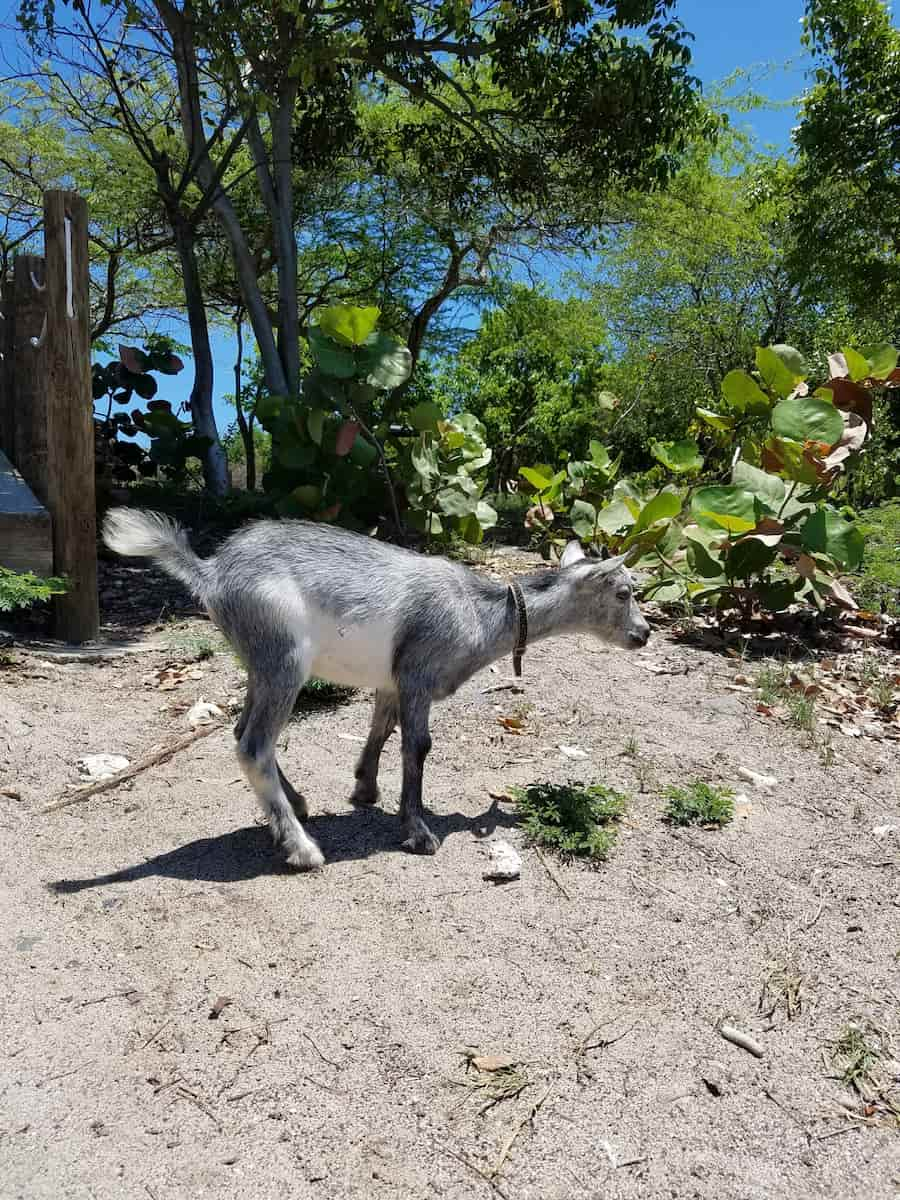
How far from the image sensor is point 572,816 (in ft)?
14.5

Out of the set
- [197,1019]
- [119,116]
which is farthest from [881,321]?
[197,1019]

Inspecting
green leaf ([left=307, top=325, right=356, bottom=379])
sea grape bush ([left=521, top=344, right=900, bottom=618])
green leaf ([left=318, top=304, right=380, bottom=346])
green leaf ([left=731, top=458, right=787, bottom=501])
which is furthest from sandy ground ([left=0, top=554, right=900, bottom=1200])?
green leaf ([left=318, top=304, right=380, bottom=346])

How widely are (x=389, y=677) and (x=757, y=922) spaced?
177 centimetres

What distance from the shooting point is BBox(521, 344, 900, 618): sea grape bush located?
273 inches

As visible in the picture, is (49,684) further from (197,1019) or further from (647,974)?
(647,974)

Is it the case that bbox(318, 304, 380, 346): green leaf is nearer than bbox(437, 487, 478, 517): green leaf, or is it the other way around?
bbox(318, 304, 380, 346): green leaf

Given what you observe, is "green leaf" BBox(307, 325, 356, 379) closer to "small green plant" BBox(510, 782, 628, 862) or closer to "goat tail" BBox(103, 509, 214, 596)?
"goat tail" BBox(103, 509, 214, 596)

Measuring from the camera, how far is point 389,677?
4.33 m

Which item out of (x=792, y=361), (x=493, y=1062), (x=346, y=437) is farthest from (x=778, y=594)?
(x=493, y=1062)

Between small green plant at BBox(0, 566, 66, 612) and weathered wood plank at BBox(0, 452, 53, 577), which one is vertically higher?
weathered wood plank at BBox(0, 452, 53, 577)

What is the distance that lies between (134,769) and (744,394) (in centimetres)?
505

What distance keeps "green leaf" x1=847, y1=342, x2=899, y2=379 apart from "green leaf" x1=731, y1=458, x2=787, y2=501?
1.21 m

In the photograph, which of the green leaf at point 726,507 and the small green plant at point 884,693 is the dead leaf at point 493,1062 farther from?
the green leaf at point 726,507

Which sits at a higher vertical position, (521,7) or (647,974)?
(521,7)
